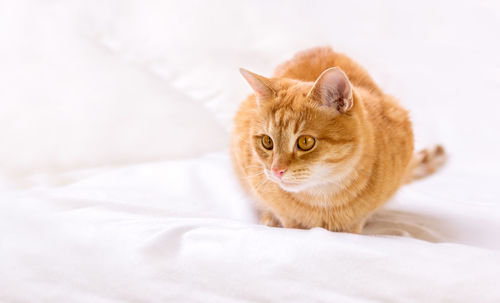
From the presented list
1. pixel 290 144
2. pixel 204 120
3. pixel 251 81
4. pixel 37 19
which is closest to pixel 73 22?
pixel 37 19

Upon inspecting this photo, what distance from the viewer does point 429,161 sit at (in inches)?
65.7

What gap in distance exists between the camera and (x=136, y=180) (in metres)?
1.51

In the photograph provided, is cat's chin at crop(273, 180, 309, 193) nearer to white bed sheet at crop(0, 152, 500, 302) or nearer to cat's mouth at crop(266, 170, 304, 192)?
cat's mouth at crop(266, 170, 304, 192)

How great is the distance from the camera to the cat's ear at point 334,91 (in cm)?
101

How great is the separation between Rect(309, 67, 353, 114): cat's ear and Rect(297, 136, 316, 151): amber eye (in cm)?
8

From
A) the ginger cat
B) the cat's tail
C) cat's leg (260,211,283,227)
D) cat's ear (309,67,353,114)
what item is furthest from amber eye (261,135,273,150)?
the cat's tail

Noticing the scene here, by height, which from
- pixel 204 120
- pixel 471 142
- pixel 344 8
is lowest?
pixel 471 142

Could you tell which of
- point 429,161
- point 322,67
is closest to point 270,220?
point 322,67

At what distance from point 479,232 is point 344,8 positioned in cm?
93

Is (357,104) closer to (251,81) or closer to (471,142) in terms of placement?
(251,81)

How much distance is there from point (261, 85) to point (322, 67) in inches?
11.6

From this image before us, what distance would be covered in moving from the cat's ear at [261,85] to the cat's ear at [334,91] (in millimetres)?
119

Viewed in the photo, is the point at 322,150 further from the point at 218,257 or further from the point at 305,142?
the point at 218,257

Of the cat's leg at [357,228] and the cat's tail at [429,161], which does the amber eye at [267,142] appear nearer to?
the cat's leg at [357,228]
